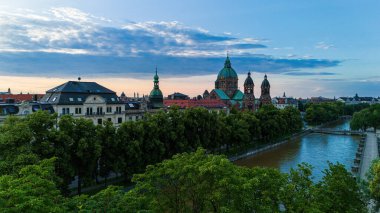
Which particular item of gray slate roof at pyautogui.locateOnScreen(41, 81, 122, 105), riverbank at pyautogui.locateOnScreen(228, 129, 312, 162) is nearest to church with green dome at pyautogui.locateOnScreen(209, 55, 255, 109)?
riverbank at pyautogui.locateOnScreen(228, 129, 312, 162)

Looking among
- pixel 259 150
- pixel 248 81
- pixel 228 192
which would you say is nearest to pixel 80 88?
pixel 259 150

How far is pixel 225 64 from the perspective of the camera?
167000 millimetres

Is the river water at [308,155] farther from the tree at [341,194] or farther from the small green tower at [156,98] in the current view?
the small green tower at [156,98]

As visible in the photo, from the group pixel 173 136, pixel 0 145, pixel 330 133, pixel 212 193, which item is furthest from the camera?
pixel 330 133

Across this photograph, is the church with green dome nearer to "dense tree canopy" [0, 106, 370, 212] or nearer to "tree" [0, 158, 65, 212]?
"dense tree canopy" [0, 106, 370, 212]

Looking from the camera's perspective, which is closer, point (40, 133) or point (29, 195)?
point (29, 195)

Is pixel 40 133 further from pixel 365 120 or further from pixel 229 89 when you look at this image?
pixel 229 89

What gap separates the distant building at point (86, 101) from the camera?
68.0m

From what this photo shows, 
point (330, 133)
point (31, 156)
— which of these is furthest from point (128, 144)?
point (330, 133)

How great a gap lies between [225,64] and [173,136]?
118675 mm

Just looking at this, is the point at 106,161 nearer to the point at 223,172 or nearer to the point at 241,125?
the point at 223,172

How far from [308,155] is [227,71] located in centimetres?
9287

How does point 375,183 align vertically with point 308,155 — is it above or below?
above

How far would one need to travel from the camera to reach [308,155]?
2990 inches
